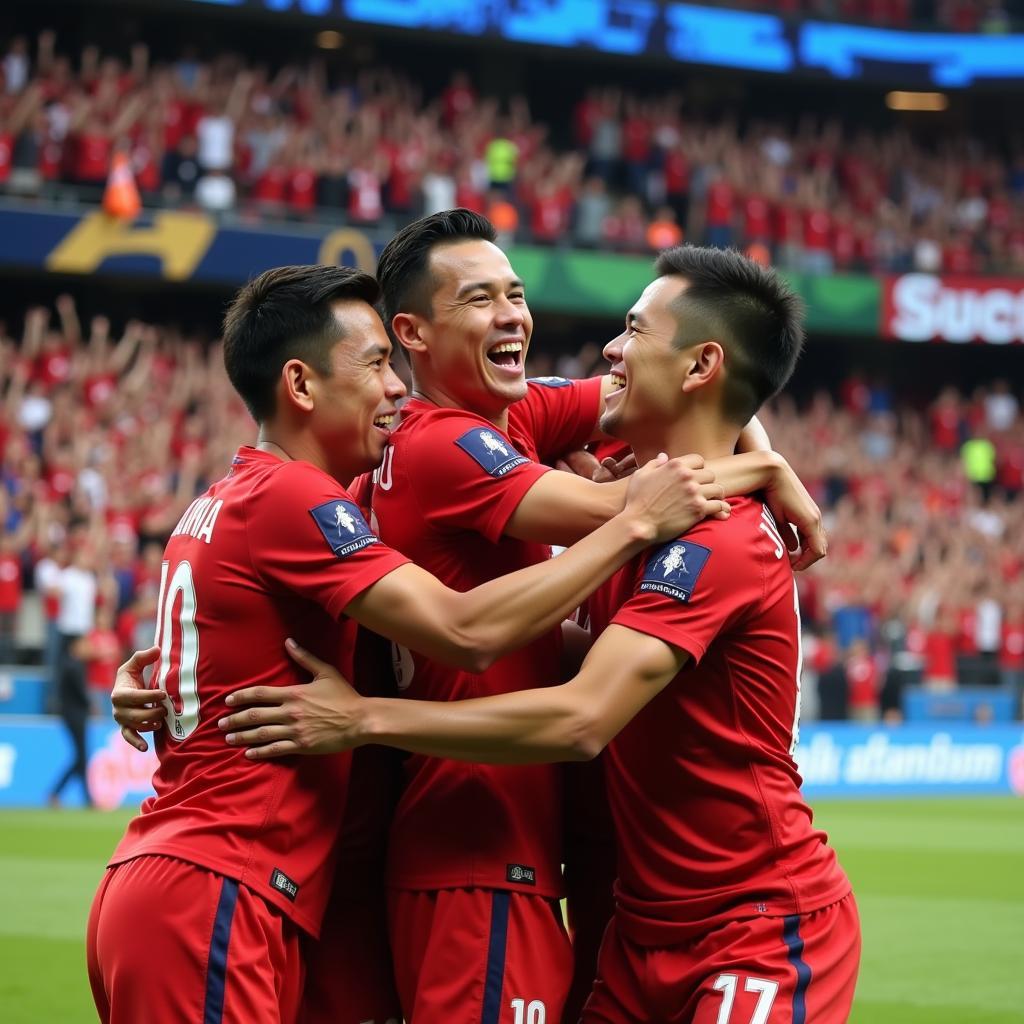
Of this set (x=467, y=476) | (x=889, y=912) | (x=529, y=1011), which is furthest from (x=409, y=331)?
(x=889, y=912)

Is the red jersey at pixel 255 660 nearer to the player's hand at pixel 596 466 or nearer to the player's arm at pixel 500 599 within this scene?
the player's arm at pixel 500 599

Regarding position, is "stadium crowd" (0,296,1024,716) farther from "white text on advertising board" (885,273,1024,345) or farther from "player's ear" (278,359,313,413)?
"player's ear" (278,359,313,413)

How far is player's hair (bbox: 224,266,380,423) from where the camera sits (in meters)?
4.22

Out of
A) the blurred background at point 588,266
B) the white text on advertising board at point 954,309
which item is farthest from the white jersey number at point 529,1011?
the white text on advertising board at point 954,309

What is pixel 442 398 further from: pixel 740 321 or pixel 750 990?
pixel 750 990

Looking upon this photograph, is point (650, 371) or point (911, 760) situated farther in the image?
point (911, 760)

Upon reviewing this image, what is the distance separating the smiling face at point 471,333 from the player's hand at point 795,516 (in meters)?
0.75

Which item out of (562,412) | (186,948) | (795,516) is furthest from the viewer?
(562,412)

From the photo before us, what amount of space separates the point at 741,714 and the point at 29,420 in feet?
56.6

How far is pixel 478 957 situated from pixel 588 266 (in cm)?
2490

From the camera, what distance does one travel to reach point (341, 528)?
393 centimetres

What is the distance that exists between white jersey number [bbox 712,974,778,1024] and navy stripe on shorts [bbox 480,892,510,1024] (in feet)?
1.73

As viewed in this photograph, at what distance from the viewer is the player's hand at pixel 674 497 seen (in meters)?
3.96

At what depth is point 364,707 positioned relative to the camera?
12.9ft
